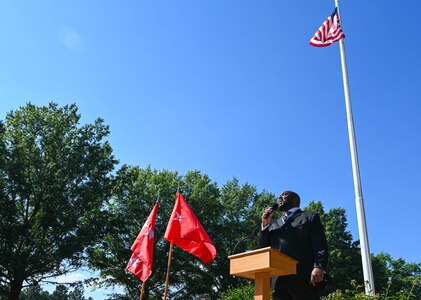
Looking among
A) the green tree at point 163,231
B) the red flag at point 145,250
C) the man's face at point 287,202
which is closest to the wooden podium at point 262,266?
the man's face at point 287,202

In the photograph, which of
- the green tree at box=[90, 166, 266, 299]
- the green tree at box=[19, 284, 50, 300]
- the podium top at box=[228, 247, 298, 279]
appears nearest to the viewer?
the podium top at box=[228, 247, 298, 279]

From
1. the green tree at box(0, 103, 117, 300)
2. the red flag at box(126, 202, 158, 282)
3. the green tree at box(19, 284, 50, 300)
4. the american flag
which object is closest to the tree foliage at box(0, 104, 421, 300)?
the green tree at box(0, 103, 117, 300)

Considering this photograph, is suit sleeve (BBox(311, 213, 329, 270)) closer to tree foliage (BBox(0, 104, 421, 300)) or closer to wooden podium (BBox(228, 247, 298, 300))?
wooden podium (BBox(228, 247, 298, 300))

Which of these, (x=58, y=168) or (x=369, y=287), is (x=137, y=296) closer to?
(x=58, y=168)

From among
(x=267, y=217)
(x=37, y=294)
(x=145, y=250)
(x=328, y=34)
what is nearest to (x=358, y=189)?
(x=328, y=34)

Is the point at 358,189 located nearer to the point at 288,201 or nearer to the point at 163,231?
the point at 288,201

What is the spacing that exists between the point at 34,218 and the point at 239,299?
48.5ft

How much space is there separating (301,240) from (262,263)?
892 mm

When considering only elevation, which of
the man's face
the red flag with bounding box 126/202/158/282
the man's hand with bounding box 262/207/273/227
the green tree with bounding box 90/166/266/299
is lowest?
the man's hand with bounding box 262/207/273/227

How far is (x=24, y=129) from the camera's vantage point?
A: 24.5m

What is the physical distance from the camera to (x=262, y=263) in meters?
3.08

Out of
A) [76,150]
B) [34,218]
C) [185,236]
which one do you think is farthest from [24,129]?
[185,236]

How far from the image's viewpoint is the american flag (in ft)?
41.3

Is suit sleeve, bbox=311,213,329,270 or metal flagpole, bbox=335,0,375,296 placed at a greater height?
metal flagpole, bbox=335,0,375,296
